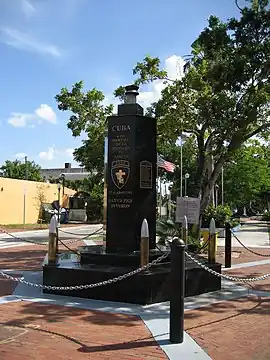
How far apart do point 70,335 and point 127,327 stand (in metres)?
0.85

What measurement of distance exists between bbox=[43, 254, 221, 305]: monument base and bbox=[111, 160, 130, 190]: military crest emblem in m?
1.51

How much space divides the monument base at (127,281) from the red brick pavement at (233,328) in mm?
762

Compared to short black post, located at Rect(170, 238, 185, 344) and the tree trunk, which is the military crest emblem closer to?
short black post, located at Rect(170, 238, 185, 344)

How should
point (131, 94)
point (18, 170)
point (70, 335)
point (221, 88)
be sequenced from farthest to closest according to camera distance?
point (18, 170)
point (221, 88)
point (131, 94)
point (70, 335)

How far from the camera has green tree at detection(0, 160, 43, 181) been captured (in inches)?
2682

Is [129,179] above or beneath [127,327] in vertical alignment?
above

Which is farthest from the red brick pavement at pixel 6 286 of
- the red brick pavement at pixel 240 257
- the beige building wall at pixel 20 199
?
the beige building wall at pixel 20 199

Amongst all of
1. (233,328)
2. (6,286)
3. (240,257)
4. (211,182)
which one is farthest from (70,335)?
(211,182)

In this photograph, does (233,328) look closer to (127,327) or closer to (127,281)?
(127,327)

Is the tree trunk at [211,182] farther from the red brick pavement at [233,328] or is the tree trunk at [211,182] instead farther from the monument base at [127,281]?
the red brick pavement at [233,328]

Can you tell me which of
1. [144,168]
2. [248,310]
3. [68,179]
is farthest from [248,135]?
[68,179]

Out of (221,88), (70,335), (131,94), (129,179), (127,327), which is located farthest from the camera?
(221,88)

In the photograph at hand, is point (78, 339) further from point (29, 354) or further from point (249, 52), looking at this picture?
point (249, 52)

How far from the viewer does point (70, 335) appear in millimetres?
6500
